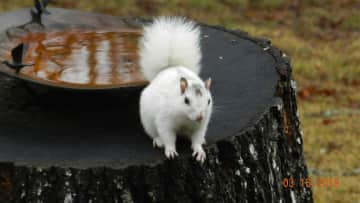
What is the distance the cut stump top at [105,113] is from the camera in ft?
8.51

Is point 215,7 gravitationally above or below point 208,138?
above

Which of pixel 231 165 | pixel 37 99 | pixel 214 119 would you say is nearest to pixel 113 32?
pixel 37 99

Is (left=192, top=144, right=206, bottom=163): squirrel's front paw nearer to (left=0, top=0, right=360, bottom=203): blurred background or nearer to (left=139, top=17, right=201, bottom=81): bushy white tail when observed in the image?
(left=139, top=17, right=201, bottom=81): bushy white tail

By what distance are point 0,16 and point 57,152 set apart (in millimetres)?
1491

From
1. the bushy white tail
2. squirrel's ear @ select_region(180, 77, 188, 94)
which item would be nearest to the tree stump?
the bushy white tail

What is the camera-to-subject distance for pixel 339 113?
6203mm

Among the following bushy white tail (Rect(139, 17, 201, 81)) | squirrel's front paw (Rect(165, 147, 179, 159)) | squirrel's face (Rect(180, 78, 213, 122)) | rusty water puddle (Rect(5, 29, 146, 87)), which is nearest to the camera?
squirrel's face (Rect(180, 78, 213, 122))

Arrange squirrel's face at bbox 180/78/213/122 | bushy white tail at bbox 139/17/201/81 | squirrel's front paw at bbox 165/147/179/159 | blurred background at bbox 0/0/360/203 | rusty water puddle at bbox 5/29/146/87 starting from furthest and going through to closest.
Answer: blurred background at bbox 0/0/360/203 → rusty water puddle at bbox 5/29/146/87 → bushy white tail at bbox 139/17/201/81 → squirrel's front paw at bbox 165/147/179/159 → squirrel's face at bbox 180/78/213/122

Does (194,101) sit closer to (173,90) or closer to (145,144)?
(173,90)

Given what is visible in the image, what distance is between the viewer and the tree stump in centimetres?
248

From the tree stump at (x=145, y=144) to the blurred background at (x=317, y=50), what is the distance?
1.52 metres

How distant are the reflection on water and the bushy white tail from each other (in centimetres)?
9

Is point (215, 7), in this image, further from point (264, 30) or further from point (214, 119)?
point (214, 119)

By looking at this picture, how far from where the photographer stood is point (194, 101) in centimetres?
239
